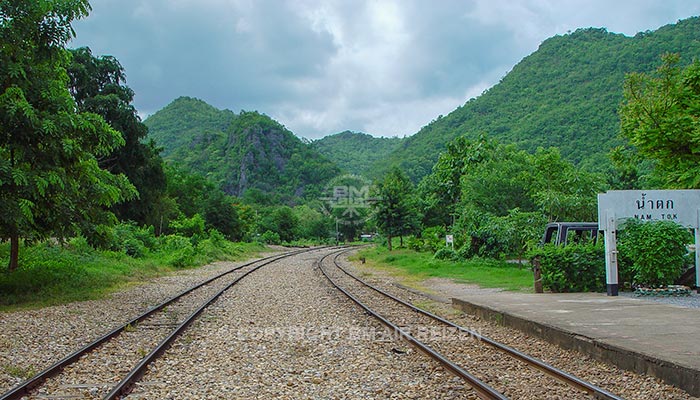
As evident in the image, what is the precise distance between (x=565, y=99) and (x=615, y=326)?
69554 millimetres

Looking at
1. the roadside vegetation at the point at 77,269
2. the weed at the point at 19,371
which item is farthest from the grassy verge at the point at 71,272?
the weed at the point at 19,371

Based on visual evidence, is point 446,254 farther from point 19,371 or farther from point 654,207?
point 19,371

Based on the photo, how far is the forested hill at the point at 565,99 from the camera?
59.0 meters

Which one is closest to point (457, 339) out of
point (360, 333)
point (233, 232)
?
point (360, 333)

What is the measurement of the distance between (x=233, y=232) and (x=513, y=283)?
141 ft

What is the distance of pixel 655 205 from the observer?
14.0m

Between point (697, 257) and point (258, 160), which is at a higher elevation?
point (258, 160)

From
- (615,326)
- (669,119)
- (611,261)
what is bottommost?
(615,326)

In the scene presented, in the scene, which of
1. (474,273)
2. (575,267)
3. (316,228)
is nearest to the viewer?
(575,267)

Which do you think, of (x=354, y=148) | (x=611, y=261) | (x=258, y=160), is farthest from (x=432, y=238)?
(x=354, y=148)

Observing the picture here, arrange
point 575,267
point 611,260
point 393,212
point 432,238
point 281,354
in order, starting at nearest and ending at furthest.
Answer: point 281,354, point 611,260, point 575,267, point 432,238, point 393,212

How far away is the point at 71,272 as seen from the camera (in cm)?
1759

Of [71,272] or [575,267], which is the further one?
[71,272]

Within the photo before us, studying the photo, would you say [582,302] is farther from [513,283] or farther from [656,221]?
[513,283]
